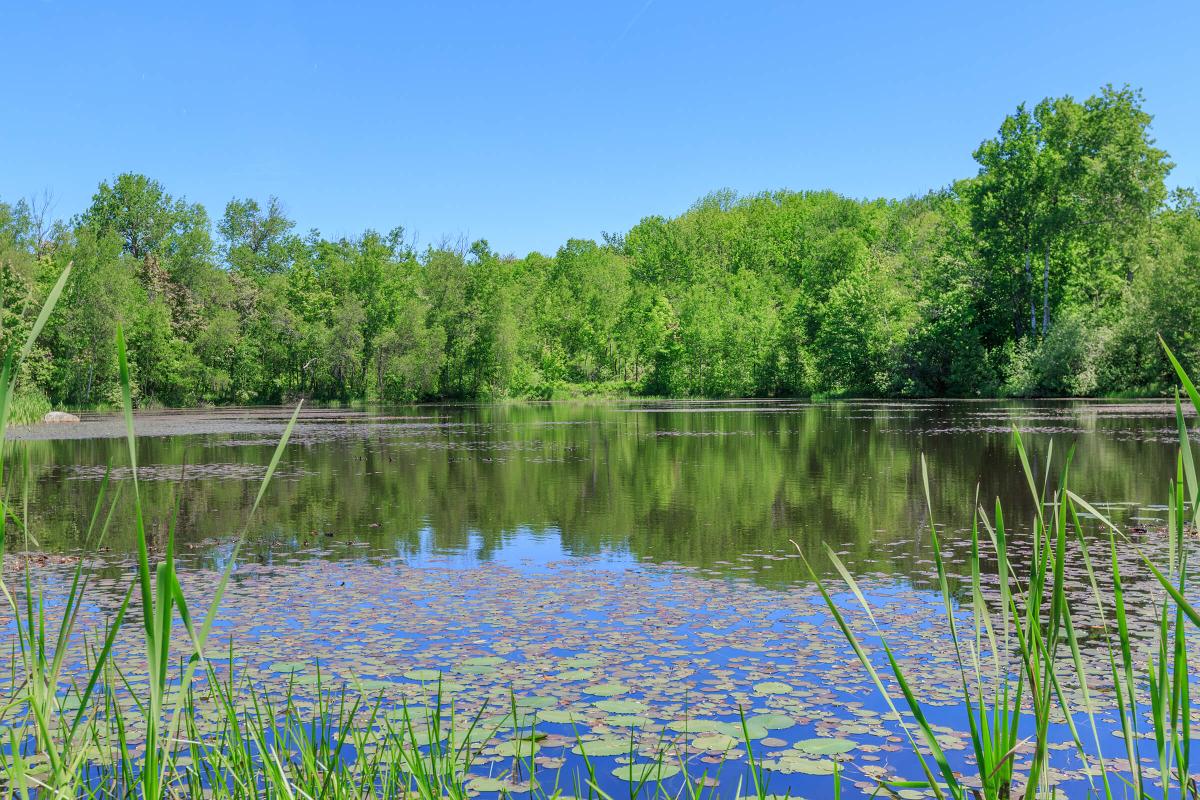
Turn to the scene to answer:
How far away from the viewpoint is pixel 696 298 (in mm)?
76250

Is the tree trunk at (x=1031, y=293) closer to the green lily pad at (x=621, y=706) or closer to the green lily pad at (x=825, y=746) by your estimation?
the green lily pad at (x=621, y=706)

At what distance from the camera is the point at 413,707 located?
5.10 meters

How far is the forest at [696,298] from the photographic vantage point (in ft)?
151

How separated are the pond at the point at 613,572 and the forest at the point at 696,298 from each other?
2666cm

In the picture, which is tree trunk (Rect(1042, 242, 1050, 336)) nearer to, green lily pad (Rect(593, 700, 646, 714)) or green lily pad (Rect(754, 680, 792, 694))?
green lily pad (Rect(754, 680, 792, 694))

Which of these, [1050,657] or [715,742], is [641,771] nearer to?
[715,742]

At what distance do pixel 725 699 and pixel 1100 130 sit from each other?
159 feet

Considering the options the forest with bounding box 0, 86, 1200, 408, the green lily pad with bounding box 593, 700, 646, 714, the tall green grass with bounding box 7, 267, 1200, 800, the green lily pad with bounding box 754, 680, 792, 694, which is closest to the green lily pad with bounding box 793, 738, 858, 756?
the tall green grass with bounding box 7, 267, 1200, 800

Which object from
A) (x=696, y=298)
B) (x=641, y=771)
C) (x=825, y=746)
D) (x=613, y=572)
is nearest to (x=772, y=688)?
(x=825, y=746)

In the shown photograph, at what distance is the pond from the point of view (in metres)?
4.89

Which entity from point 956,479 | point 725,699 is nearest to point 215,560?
point 725,699

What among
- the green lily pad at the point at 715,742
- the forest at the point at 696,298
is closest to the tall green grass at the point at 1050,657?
the green lily pad at the point at 715,742

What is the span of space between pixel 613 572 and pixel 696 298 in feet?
223

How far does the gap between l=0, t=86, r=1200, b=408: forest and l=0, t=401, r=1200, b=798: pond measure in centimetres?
2666
